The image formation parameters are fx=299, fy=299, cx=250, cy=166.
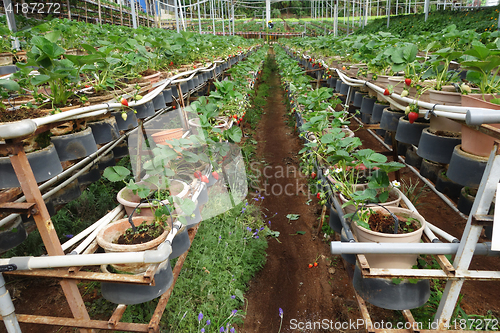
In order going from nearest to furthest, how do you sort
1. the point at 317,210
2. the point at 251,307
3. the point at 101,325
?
the point at 101,325, the point at 251,307, the point at 317,210

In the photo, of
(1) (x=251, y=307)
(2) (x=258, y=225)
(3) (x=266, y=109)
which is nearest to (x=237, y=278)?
(1) (x=251, y=307)

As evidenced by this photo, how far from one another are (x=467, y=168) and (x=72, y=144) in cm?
204

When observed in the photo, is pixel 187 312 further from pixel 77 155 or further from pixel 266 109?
pixel 266 109

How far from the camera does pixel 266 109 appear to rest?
28.0 feet

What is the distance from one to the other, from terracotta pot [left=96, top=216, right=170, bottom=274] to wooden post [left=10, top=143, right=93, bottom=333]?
0.69 ft

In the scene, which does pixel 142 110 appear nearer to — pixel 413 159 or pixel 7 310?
pixel 7 310

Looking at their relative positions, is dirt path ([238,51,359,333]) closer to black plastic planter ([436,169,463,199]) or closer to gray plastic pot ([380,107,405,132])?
black plastic planter ([436,169,463,199])

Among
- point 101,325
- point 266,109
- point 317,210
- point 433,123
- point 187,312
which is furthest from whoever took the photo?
point 266,109

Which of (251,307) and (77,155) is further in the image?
(251,307)

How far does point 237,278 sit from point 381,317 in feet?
3.63

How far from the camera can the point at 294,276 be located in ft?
8.76

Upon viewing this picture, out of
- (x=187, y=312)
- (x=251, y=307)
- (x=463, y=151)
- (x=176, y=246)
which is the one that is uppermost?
(x=463, y=151)

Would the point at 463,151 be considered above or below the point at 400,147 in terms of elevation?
above

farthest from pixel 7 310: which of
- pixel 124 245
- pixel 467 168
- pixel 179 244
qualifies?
pixel 467 168
